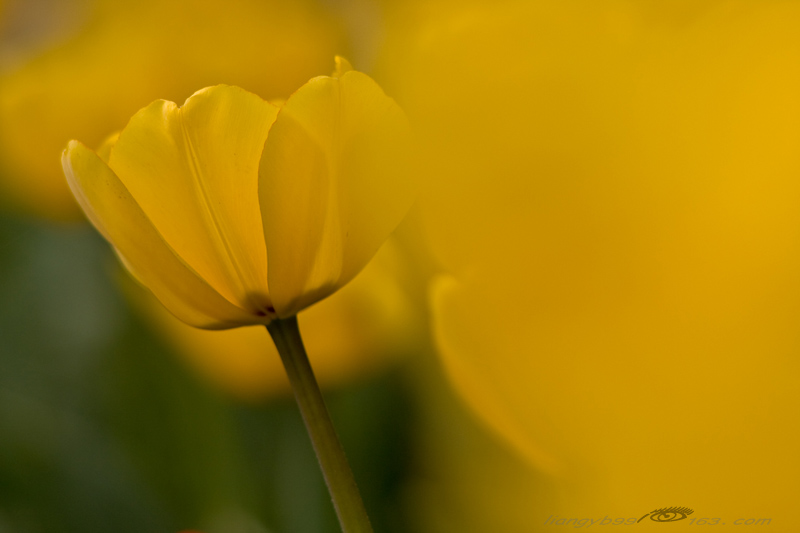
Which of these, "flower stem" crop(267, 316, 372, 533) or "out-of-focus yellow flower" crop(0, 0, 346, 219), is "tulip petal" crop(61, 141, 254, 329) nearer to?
"flower stem" crop(267, 316, 372, 533)

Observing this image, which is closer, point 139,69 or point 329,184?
point 329,184

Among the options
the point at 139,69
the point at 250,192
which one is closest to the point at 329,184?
the point at 250,192

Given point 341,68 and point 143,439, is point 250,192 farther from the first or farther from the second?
point 143,439

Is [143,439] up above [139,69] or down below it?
below

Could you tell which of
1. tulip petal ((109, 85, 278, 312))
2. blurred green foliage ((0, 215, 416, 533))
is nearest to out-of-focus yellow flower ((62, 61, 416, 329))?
tulip petal ((109, 85, 278, 312))

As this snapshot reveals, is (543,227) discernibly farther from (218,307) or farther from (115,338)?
(115,338)

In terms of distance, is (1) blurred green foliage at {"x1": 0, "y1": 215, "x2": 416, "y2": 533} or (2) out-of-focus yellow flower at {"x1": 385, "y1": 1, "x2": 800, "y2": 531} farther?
(1) blurred green foliage at {"x1": 0, "y1": 215, "x2": 416, "y2": 533}
